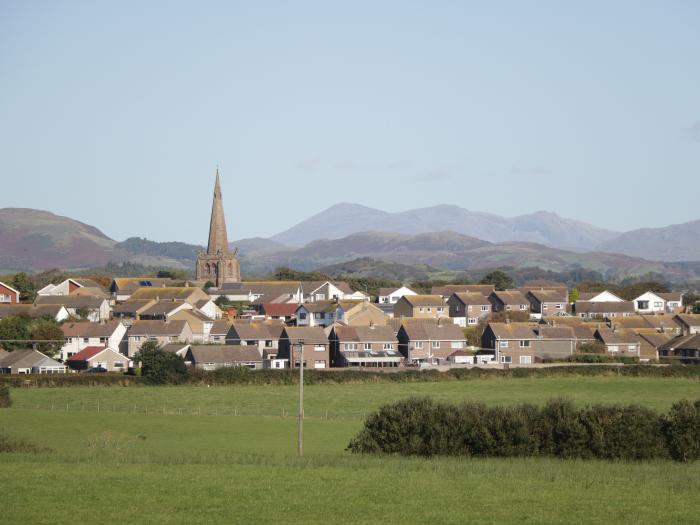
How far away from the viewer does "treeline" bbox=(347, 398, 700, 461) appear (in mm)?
32562

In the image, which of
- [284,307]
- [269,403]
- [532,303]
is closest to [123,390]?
[269,403]

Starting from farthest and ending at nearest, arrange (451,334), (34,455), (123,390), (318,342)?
1. (451,334)
2. (318,342)
3. (123,390)
4. (34,455)

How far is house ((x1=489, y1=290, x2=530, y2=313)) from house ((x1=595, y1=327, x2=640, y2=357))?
19.1 meters

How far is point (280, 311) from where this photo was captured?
Result: 9675cm

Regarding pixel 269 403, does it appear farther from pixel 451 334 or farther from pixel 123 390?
pixel 451 334

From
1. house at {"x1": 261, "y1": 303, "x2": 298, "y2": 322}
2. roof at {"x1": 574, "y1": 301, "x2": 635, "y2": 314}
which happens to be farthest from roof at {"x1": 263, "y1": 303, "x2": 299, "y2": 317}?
roof at {"x1": 574, "y1": 301, "x2": 635, "y2": 314}

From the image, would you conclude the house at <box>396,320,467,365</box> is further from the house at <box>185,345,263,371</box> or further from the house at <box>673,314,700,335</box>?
the house at <box>673,314,700,335</box>

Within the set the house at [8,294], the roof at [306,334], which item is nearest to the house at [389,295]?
the house at [8,294]

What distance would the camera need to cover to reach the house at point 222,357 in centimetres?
6831

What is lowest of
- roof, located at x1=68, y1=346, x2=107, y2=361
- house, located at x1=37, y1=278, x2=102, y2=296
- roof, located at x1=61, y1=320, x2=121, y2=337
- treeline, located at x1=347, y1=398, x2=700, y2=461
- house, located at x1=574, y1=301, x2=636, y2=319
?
treeline, located at x1=347, y1=398, x2=700, y2=461

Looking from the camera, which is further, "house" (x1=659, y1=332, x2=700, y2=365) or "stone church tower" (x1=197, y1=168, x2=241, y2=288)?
"stone church tower" (x1=197, y1=168, x2=241, y2=288)

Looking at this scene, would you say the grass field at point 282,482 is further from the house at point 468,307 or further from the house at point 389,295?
the house at point 389,295

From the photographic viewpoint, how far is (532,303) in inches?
4119

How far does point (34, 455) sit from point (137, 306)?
200 feet
